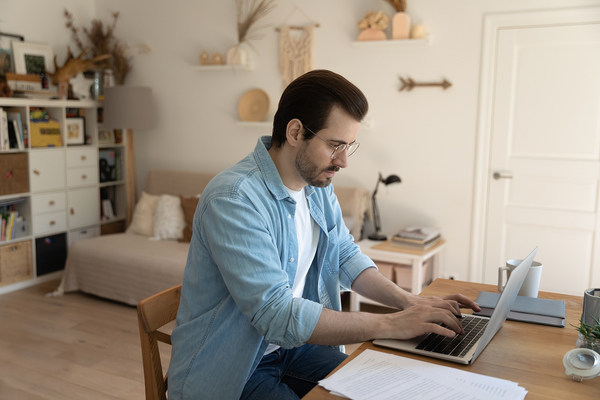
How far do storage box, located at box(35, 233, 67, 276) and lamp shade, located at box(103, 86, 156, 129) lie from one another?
40.0 inches

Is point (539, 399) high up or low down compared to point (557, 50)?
down

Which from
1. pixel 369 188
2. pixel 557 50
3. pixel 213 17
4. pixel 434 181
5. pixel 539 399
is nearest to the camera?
pixel 539 399

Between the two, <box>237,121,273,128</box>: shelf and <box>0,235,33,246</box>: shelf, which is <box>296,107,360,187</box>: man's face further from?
<box>0,235,33,246</box>: shelf

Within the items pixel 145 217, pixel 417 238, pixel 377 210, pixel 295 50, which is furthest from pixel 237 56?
pixel 417 238

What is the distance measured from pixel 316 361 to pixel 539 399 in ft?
2.20

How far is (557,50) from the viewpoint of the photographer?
3.09 m

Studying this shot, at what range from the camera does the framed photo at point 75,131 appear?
4188mm

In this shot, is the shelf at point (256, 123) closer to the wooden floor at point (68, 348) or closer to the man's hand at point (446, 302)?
the wooden floor at point (68, 348)

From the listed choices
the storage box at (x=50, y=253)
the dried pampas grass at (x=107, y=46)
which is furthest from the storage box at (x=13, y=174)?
the dried pampas grass at (x=107, y=46)

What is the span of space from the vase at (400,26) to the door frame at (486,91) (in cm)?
48

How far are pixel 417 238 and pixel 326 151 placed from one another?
205cm

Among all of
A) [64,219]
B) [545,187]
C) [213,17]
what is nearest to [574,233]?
[545,187]

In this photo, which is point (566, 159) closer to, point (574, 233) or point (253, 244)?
point (574, 233)

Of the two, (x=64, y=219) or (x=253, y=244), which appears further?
(x=64, y=219)
